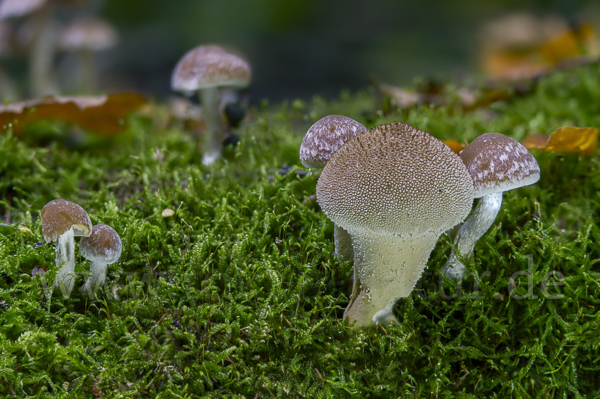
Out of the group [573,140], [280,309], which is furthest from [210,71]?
[573,140]

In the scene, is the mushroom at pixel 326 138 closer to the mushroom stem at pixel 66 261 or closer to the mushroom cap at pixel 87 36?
the mushroom stem at pixel 66 261

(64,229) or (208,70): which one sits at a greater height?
(208,70)

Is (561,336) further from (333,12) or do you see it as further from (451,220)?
(333,12)

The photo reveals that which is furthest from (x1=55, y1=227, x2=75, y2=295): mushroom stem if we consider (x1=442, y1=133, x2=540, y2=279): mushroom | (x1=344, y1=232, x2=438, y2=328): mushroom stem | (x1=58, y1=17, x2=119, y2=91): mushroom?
(x1=58, y1=17, x2=119, y2=91): mushroom

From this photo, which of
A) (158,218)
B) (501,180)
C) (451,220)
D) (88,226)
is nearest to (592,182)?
(501,180)

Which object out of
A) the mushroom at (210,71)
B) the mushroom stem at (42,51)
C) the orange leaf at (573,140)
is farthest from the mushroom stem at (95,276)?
the mushroom stem at (42,51)

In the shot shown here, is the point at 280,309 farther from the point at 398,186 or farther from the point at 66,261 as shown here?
the point at 66,261
